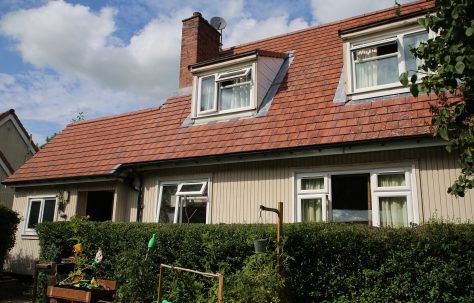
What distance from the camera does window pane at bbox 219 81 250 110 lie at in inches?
491

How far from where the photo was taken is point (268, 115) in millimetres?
11586

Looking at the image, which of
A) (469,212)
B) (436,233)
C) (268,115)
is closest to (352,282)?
(436,233)

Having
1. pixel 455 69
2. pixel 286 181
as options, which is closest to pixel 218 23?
pixel 286 181

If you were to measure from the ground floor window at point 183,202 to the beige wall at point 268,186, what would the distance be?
182mm

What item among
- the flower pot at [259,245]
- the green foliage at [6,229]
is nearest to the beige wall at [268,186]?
the green foliage at [6,229]

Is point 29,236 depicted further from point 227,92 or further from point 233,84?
point 233,84

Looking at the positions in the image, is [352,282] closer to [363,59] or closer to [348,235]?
[348,235]

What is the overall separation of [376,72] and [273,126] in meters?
2.96

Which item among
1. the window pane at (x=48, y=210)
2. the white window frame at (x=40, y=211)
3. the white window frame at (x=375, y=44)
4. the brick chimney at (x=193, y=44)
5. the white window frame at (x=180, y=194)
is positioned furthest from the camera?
the brick chimney at (x=193, y=44)

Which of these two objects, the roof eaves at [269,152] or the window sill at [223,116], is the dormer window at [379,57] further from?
the window sill at [223,116]

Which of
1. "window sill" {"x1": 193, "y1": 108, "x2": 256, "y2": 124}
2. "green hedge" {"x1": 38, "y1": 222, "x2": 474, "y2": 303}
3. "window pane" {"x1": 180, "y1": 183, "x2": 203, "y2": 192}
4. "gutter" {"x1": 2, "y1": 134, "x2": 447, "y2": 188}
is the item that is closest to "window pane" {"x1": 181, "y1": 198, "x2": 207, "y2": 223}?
"window pane" {"x1": 180, "y1": 183, "x2": 203, "y2": 192}

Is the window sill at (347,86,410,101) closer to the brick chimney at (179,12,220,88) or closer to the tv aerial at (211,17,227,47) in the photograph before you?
the brick chimney at (179,12,220,88)

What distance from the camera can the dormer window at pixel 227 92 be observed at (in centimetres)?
1245

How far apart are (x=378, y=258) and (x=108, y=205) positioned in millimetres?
11921
